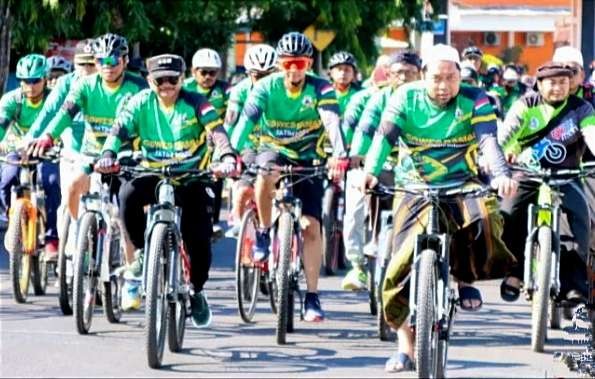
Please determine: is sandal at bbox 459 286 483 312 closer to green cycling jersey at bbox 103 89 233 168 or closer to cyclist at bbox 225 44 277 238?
green cycling jersey at bbox 103 89 233 168

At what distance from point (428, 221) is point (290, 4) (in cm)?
1869

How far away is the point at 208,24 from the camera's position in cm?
2895

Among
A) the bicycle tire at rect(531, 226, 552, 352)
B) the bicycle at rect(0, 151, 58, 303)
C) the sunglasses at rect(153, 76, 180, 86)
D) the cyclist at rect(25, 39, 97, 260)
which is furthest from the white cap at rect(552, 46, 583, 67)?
the bicycle at rect(0, 151, 58, 303)

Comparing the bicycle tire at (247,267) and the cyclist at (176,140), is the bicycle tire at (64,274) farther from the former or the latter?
the bicycle tire at (247,267)

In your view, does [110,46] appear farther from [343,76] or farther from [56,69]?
[343,76]

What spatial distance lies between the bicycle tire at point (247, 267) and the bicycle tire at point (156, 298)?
2.24m

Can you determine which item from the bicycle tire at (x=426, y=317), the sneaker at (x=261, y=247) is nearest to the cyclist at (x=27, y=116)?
the sneaker at (x=261, y=247)

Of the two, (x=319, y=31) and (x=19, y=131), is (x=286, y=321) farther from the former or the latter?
(x=319, y=31)

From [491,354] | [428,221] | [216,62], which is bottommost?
[491,354]

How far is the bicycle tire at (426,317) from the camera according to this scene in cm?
991

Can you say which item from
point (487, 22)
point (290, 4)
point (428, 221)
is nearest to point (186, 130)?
point (428, 221)

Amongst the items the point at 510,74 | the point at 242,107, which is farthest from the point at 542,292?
the point at 510,74

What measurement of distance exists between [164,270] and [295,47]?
8.44 ft

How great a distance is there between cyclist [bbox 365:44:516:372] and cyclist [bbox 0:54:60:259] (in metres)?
4.48
